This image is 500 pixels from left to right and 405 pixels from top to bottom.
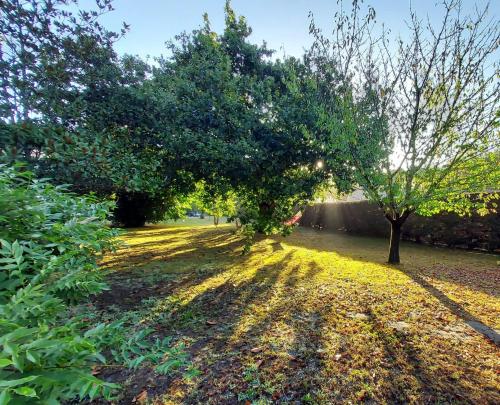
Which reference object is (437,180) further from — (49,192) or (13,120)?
(13,120)

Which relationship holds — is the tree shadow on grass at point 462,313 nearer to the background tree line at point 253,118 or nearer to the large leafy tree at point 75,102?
the background tree line at point 253,118

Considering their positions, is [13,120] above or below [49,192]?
above

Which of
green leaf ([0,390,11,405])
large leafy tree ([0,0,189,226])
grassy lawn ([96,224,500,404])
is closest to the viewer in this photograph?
green leaf ([0,390,11,405])

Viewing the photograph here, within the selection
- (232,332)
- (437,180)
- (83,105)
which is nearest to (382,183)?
(437,180)

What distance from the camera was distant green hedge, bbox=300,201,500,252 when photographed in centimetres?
942

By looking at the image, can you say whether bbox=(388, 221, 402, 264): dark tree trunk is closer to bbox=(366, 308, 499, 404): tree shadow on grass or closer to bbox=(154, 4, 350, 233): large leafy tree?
bbox=(154, 4, 350, 233): large leafy tree

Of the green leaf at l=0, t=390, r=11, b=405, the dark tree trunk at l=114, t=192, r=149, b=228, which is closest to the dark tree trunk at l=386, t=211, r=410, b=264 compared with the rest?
the green leaf at l=0, t=390, r=11, b=405

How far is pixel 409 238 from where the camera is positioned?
12352 millimetres

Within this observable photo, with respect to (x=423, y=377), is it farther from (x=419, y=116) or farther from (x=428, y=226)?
A: (x=428, y=226)

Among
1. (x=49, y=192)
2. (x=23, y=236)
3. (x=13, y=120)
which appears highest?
(x=13, y=120)

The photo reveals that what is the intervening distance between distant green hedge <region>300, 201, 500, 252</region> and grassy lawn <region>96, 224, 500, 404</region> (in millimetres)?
2973

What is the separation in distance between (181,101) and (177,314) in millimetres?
5207

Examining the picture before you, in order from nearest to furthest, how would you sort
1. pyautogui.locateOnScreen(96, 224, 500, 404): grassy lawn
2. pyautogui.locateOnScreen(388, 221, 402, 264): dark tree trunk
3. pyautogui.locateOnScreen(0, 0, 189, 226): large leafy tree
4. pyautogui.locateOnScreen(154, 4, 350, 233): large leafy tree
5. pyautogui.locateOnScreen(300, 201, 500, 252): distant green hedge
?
pyautogui.locateOnScreen(96, 224, 500, 404): grassy lawn, pyautogui.locateOnScreen(0, 0, 189, 226): large leafy tree, pyautogui.locateOnScreen(154, 4, 350, 233): large leafy tree, pyautogui.locateOnScreen(388, 221, 402, 264): dark tree trunk, pyautogui.locateOnScreen(300, 201, 500, 252): distant green hedge

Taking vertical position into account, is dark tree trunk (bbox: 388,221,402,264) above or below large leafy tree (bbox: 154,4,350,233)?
below
